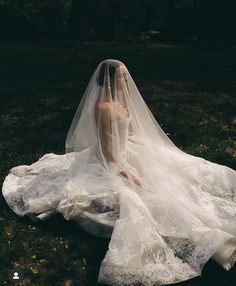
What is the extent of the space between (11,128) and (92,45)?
689 inches

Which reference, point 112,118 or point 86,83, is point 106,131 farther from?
point 86,83

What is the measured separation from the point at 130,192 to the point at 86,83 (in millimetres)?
10409

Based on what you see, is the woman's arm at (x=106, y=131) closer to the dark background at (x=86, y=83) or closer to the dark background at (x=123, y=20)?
the dark background at (x=86, y=83)

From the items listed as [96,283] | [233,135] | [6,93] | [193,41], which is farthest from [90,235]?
[193,41]

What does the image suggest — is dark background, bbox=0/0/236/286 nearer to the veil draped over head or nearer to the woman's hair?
the veil draped over head

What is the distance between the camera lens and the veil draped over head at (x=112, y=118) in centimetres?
643

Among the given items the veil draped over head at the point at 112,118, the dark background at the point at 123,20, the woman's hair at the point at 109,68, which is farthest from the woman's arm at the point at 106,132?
the dark background at the point at 123,20

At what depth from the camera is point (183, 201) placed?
6.02 metres

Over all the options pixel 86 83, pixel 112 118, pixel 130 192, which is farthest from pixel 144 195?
pixel 86 83

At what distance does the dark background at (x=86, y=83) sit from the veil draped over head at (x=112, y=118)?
119 centimetres

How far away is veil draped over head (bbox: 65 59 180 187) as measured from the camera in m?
6.43

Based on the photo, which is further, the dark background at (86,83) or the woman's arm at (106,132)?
the woman's arm at (106,132)

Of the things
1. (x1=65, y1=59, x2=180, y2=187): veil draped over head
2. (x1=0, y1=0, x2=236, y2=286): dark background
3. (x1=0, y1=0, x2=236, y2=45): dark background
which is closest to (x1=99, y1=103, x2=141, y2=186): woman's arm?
(x1=65, y1=59, x2=180, y2=187): veil draped over head

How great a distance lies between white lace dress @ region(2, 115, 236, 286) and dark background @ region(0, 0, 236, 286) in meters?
0.26
